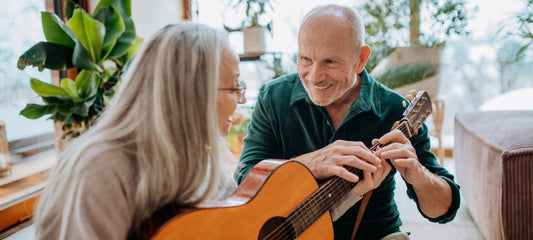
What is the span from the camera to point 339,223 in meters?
1.37

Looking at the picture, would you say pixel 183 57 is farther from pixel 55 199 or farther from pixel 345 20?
pixel 345 20

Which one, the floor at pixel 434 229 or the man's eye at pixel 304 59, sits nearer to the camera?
the man's eye at pixel 304 59

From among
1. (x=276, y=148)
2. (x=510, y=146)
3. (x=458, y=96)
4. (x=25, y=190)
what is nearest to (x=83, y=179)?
(x=276, y=148)

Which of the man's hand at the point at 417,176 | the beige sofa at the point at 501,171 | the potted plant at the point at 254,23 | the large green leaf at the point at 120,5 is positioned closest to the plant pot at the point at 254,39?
the potted plant at the point at 254,23

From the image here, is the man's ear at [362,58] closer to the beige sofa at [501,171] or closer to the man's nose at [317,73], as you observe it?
the man's nose at [317,73]

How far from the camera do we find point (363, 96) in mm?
1406

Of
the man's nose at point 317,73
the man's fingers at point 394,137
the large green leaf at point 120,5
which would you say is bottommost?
the man's fingers at point 394,137

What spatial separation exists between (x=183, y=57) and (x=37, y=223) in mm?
436

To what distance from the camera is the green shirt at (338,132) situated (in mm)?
1372

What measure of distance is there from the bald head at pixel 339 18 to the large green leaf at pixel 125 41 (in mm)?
1415

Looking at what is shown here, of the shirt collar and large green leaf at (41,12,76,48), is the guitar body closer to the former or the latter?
the shirt collar

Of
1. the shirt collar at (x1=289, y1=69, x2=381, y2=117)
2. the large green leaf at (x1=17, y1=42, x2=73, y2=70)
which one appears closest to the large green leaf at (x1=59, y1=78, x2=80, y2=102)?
the large green leaf at (x1=17, y1=42, x2=73, y2=70)

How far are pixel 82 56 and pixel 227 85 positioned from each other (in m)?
1.56

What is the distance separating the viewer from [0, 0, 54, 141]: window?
2.26 m
